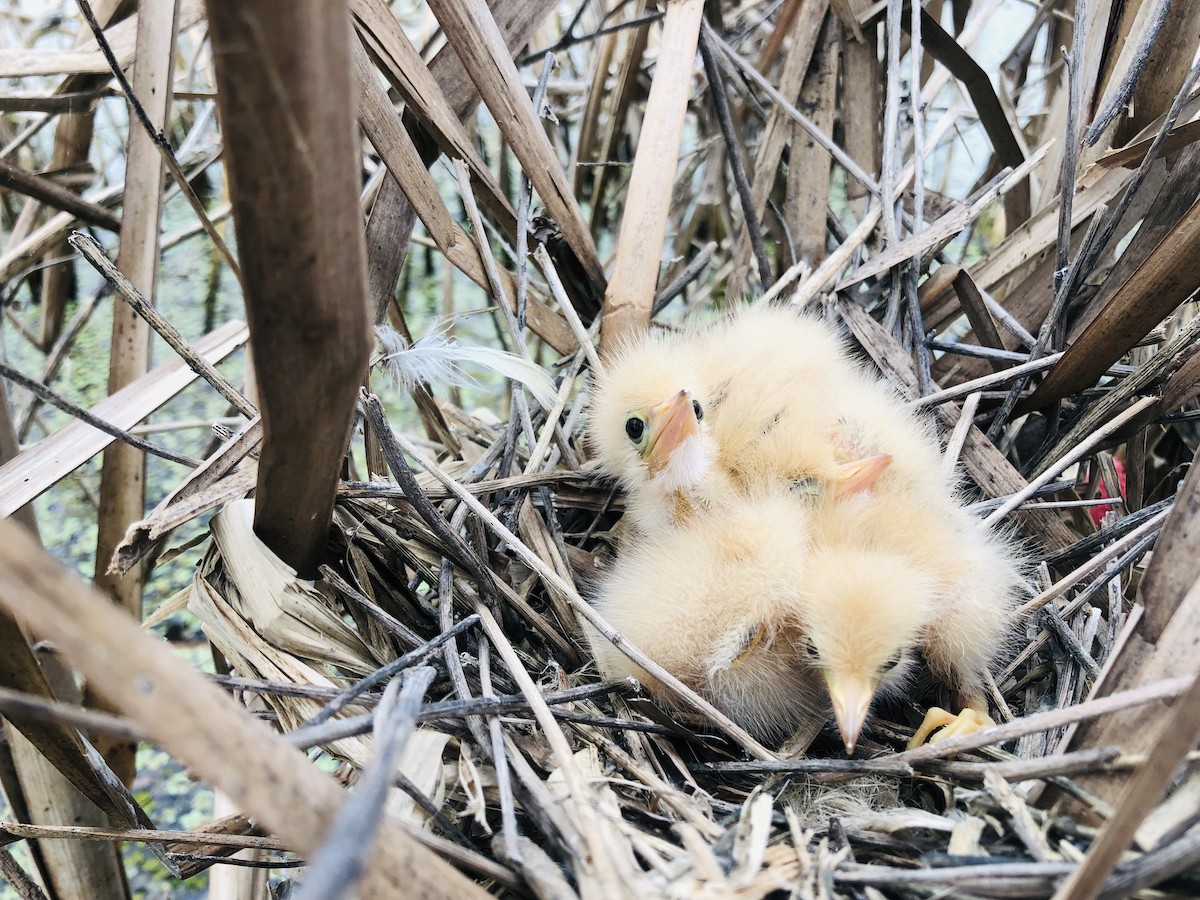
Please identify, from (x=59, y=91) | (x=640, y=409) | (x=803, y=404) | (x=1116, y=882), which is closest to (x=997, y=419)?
(x=803, y=404)

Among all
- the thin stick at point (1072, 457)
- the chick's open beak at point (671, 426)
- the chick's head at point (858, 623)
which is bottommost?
the chick's head at point (858, 623)

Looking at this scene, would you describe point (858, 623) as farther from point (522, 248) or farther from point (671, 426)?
point (522, 248)

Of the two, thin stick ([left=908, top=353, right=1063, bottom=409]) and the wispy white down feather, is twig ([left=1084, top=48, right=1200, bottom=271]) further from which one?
the wispy white down feather

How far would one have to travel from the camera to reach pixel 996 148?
1536 millimetres

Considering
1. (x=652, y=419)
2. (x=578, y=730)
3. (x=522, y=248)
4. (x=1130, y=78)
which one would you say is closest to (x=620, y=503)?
(x=652, y=419)

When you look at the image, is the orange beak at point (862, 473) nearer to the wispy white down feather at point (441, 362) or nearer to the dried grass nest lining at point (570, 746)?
the dried grass nest lining at point (570, 746)

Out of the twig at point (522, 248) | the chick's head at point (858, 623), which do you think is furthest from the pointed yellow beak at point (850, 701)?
the twig at point (522, 248)

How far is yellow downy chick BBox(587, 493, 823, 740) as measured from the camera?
100cm

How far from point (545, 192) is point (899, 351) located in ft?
1.89

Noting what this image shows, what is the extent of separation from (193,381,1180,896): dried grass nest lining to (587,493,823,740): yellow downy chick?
0.05 meters

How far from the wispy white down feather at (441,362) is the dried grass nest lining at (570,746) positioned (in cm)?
15

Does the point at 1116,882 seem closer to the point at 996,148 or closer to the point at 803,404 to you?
the point at 803,404

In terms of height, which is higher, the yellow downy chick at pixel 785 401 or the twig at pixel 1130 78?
the twig at pixel 1130 78

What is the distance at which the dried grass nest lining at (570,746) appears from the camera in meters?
0.71
